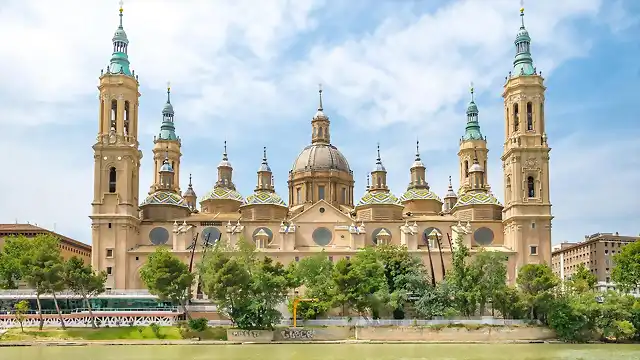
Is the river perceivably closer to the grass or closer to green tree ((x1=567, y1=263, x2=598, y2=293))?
the grass

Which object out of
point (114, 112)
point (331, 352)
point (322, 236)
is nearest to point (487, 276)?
point (331, 352)

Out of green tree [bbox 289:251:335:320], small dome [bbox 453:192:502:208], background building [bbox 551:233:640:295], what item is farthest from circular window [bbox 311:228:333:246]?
background building [bbox 551:233:640:295]

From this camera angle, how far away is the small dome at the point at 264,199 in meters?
85.3

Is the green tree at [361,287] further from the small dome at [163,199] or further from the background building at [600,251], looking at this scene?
the background building at [600,251]

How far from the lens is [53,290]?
6275 cm

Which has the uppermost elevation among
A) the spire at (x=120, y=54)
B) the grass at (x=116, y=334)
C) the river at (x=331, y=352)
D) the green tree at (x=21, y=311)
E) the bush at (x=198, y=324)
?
the spire at (x=120, y=54)

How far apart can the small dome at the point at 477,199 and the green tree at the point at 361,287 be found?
23.0 m

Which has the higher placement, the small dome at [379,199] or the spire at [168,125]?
the spire at [168,125]

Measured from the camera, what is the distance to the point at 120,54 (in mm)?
83688

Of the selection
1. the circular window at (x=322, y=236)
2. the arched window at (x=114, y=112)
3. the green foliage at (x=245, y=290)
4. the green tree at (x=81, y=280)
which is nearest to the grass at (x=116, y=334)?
the green foliage at (x=245, y=290)

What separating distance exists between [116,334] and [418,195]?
140ft

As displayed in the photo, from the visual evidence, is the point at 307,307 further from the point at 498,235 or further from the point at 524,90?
the point at 524,90

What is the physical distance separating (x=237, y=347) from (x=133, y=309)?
1582 centimetres

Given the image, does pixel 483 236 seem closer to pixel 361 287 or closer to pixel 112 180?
pixel 361 287
